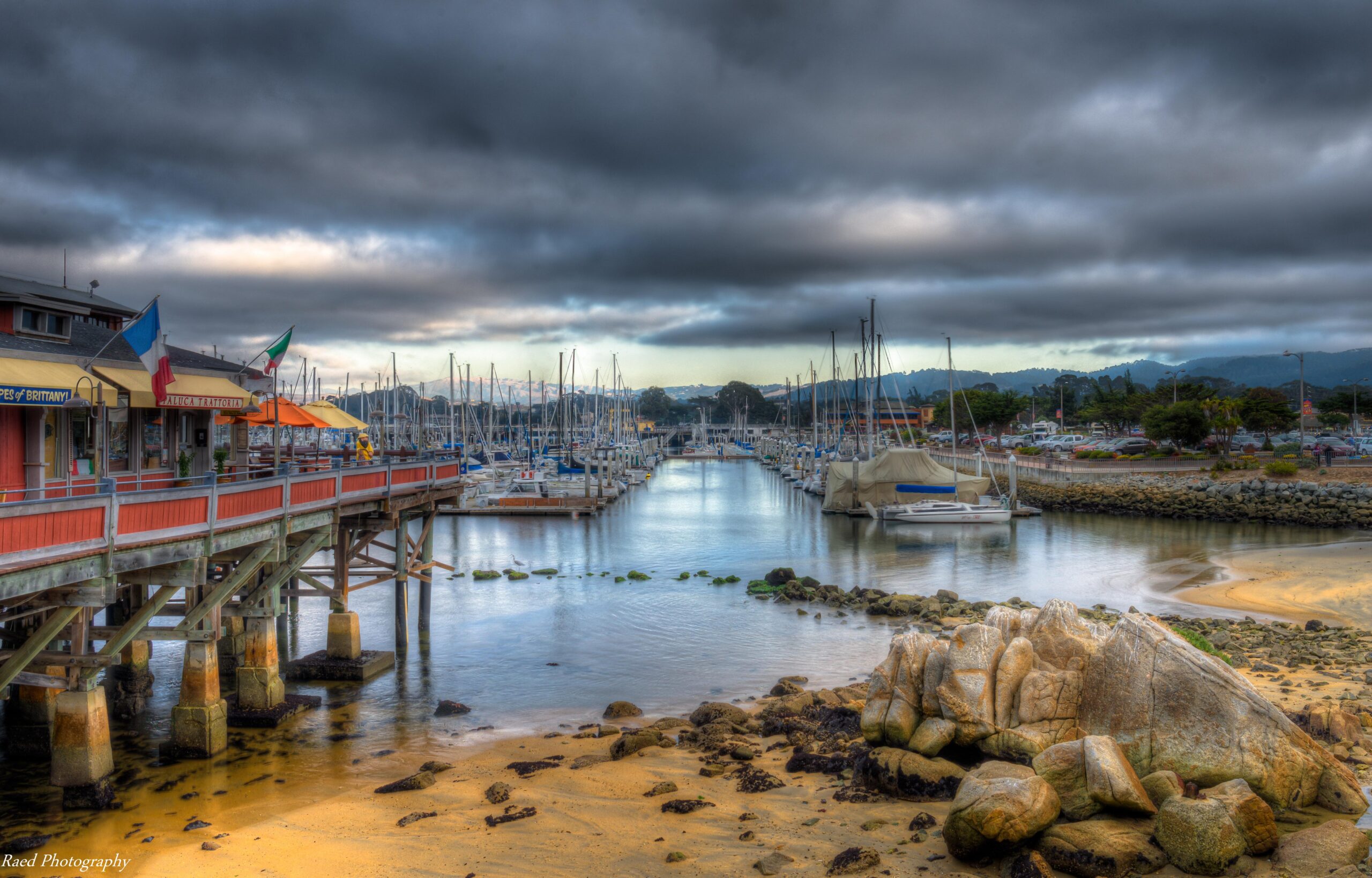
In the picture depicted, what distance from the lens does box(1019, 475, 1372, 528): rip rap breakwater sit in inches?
2254

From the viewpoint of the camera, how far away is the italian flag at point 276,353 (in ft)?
67.0

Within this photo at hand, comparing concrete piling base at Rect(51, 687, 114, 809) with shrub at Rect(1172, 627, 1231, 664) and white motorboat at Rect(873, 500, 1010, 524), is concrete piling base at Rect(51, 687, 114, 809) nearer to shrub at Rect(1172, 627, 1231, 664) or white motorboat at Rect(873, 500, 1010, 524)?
shrub at Rect(1172, 627, 1231, 664)

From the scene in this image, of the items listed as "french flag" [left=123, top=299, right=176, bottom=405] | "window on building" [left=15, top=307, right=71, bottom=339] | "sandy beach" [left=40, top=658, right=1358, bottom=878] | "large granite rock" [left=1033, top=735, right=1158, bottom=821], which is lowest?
"sandy beach" [left=40, top=658, right=1358, bottom=878]

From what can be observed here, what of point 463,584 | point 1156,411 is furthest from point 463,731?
point 1156,411

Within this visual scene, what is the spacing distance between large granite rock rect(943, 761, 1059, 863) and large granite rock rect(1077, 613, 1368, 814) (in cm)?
256

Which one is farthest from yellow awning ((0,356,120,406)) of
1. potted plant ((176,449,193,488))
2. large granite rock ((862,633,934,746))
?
large granite rock ((862,633,934,746))

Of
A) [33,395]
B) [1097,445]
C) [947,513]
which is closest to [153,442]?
[33,395]

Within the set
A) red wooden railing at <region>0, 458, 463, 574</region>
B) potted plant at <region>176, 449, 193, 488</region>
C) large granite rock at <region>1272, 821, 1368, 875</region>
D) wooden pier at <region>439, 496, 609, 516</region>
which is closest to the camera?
large granite rock at <region>1272, 821, 1368, 875</region>

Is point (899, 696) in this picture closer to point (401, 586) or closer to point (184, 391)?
point (184, 391)

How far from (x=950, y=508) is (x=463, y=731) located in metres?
51.5

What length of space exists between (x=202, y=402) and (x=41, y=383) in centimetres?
470

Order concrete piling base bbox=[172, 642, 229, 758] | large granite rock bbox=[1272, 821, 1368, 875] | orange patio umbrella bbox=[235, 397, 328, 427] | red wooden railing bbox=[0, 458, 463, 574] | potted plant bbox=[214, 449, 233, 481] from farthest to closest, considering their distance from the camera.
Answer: orange patio umbrella bbox=[235, 397, 328, 427], potted plant bbox=[214, 449, 233, 481], concrete piling base bbox=[172, 642, 229, 758], red wooden railing bbox=[0, 458, 463, 574], large granite rock bbox=[1272, 821, 1368, 875]

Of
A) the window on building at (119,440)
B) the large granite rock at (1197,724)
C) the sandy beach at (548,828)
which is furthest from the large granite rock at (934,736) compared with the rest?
the window on building at (119,440)

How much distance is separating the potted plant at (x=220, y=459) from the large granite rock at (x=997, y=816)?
59.7 feet
